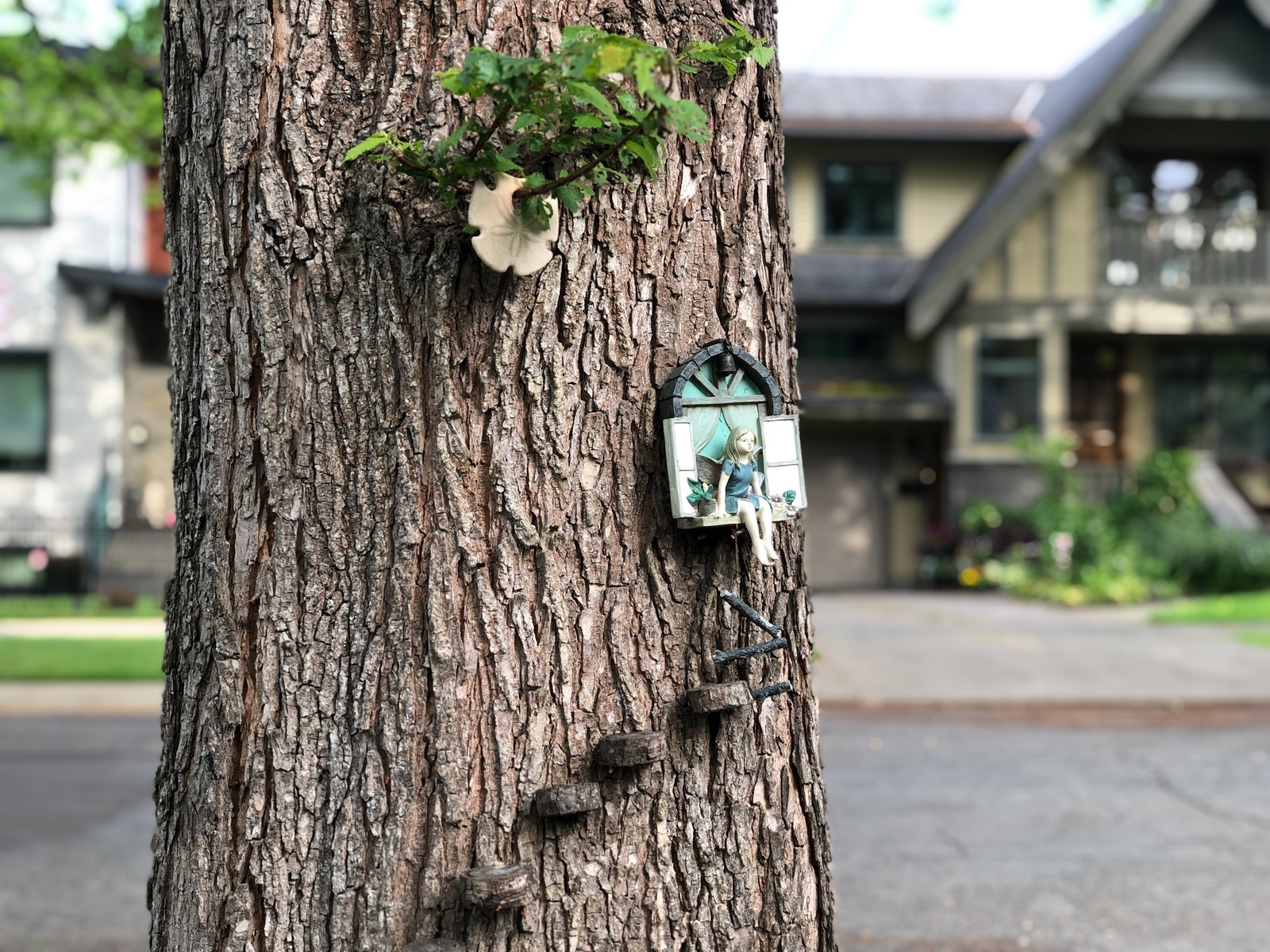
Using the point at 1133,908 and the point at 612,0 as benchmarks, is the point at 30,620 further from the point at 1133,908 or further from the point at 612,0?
the point at 612,0

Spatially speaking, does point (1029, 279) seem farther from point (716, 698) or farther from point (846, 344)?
point (716, 698)

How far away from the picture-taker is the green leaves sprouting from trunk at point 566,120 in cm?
152

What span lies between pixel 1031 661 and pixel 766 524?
9.71 metres

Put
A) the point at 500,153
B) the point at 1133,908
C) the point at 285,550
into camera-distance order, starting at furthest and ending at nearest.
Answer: the point at 1133,908, the point at 285,550, the point at 500,153

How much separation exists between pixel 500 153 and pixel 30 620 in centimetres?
1410

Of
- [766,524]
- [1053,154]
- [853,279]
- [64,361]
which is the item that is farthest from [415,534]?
[853,279]

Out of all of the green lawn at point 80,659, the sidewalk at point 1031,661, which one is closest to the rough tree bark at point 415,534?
the sidewalk at point 1031,661

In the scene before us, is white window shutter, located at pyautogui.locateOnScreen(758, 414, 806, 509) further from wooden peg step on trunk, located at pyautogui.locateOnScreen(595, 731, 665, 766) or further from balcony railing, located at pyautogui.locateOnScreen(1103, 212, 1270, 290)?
balcony railing, located at pyautogui.locateOnScreen(1103, 212, 1270, 290)

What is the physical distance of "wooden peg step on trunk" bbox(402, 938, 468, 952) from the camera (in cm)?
175

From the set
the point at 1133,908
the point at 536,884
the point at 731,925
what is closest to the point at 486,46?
the point at 536,884

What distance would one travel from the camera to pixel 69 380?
1741cm

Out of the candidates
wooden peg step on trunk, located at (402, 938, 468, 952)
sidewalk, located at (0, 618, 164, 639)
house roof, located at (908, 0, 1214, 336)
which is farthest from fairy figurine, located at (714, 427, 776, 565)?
house roof, located at (908, 0, 1214, 336)

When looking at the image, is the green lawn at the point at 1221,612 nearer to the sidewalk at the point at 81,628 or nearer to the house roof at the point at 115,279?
the sidewalk at the point at 81,628

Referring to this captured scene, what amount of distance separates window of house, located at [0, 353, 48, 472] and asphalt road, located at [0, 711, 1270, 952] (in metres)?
9.94
